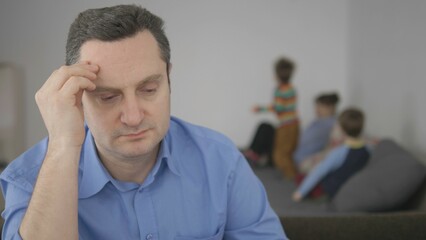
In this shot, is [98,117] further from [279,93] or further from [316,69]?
[316,69]

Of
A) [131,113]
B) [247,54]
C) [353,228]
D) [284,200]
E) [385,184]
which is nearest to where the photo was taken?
[131,113]

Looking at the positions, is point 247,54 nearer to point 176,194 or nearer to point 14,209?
point 176,194

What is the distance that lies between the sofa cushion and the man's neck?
3.57 ft

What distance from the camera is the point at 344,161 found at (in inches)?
85.7

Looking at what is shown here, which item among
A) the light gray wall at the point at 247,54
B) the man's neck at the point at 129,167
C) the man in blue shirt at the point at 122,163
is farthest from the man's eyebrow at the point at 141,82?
the light gray wall at the point at 247,54

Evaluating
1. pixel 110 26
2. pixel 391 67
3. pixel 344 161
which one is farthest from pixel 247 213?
pixel 391 67

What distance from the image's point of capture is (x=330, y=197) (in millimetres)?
2199

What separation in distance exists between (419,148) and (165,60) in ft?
5.83

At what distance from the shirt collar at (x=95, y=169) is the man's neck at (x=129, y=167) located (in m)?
0.01

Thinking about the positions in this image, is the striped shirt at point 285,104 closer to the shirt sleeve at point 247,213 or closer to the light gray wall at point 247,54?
the light gray wall at point 247,54

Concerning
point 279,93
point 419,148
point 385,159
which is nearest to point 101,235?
point 385,159

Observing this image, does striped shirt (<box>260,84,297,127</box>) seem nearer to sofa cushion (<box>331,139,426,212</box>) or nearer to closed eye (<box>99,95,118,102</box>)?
sofa cushion (<box>331,139,426,212</box>)

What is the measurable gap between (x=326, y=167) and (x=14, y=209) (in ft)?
5.55

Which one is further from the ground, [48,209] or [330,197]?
[48,209]
